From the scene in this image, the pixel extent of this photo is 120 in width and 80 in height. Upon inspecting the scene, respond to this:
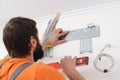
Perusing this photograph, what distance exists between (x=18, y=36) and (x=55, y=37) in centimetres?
66

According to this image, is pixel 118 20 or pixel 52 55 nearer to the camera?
pixel 118 20

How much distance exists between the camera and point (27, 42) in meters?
1.33

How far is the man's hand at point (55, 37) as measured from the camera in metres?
1.96

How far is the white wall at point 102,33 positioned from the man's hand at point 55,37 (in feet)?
0.21

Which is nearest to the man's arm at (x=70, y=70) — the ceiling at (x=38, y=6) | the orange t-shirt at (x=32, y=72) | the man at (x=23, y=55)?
the man at (x=23, y=55)

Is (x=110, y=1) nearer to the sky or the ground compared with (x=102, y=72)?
nearer to the sky

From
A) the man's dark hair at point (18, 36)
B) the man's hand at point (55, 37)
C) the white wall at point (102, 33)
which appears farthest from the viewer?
the man's hand at point (55, 37)

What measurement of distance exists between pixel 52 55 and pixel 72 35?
237mm

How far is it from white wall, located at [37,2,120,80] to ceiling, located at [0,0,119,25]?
0.19ft

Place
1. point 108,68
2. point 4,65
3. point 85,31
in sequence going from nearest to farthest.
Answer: point 4,65 → point 108,68 → point 85,31

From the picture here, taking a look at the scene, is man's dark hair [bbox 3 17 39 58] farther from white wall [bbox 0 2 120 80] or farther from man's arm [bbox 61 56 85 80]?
white wall [bbox 0 2 120 80]

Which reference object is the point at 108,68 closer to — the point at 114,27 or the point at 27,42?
the point at 114,27

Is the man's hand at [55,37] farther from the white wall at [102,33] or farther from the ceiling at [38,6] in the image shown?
Result: the ceiling at [38,6]

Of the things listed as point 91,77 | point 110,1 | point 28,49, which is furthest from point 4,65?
point 110,1
